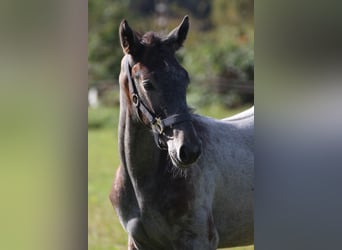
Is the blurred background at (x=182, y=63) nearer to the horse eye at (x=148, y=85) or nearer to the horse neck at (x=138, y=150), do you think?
the horse neck at (x=138, y=150)

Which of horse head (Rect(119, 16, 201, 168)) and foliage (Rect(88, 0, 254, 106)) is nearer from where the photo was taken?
horse head (Rect(119, 16, 201, 168))

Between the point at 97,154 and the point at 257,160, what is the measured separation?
2.71ft

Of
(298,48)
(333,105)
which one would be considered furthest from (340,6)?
(333,105)

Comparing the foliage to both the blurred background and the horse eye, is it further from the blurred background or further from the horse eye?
the horse eye

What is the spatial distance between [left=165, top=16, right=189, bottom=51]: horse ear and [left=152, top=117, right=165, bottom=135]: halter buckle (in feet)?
1.10

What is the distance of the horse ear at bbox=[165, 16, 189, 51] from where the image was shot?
2305mm

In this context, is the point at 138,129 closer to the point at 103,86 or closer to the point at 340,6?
the point at 103,86

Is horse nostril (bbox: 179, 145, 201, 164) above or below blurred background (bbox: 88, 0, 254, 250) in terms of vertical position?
below

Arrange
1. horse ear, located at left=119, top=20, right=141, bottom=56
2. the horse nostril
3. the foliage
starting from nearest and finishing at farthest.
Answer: the horse nostril → horse ear, located at left=119, top=20, right=141, bottom=56 → the foliage

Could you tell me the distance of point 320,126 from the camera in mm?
2627

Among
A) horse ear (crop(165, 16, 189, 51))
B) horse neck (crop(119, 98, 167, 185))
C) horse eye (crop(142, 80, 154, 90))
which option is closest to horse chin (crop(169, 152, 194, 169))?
horse neck (crop(119, 98, 167, 185))

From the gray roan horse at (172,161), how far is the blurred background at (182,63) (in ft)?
0.32

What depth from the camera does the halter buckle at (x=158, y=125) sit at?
2.23m

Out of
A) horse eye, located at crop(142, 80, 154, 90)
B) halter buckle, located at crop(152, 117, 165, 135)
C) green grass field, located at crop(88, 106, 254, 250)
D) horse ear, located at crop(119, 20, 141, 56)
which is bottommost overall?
green grass field, located at crop(88, 106, 254, 250)
